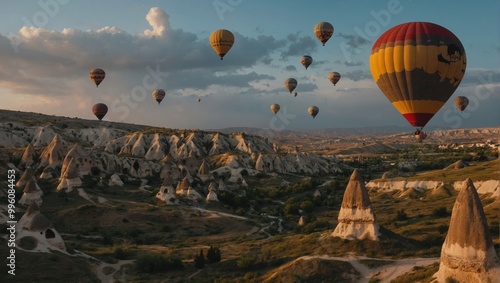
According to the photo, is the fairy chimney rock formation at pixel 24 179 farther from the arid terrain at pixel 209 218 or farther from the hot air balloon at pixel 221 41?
the hot air balloon at pixel 221 41

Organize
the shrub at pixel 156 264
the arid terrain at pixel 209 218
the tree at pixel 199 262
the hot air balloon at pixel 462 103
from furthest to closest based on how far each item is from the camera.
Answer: the hot air balloon at pixel 462 103 → the tree at pixel 199 262 → the shrub at pixel 156 264 → the arid terrain at pixel 209 218

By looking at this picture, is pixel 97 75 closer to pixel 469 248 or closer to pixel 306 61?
pixel 306 61

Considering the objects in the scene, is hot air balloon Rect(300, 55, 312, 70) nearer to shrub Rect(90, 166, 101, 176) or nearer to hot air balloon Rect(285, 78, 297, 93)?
hot air balloon Rect(285, 78, 297, 93)

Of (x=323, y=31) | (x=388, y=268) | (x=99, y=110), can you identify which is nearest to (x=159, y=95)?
(x=99, y=110)

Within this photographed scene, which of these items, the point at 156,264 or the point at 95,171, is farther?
the point at 95,171

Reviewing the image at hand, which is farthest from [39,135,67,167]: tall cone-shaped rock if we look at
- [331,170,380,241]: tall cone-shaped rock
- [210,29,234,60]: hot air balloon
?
[331,170,380,241]: tall cone-shaped rock

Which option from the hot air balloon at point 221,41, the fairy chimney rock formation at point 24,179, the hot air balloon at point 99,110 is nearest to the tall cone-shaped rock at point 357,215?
the hot air balloon at point 221,41

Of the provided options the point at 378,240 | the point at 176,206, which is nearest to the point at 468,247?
the point at 378,240
